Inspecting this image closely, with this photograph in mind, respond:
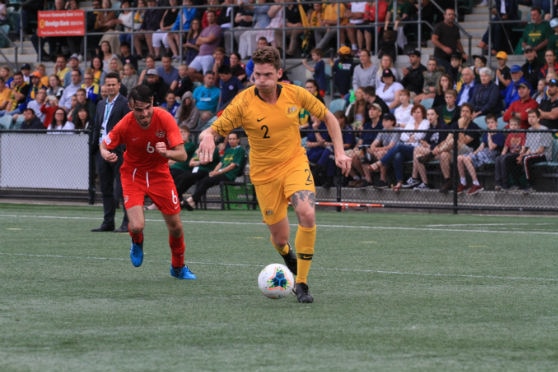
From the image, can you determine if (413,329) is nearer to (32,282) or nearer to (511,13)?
(32,282)

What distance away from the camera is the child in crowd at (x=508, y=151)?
19.9m

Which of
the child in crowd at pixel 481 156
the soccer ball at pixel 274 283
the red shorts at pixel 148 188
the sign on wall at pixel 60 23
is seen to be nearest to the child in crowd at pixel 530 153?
the child in crowd at pixel 481 156

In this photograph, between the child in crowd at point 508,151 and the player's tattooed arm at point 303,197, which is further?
the child in crowd at point 508,151

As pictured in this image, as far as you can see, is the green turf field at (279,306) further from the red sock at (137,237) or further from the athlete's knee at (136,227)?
the athlete's knee at (136,227)

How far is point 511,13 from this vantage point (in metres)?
24.0

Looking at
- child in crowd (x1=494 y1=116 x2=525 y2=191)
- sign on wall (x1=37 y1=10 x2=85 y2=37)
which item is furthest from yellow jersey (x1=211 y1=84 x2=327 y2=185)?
sign on wall (x1=37 y1=10 x2=85 y2=37)

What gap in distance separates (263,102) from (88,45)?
21.5m

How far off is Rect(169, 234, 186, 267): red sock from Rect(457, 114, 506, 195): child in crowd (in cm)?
1017

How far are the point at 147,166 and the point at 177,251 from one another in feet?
3.18

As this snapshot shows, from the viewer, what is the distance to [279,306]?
28.9 ft

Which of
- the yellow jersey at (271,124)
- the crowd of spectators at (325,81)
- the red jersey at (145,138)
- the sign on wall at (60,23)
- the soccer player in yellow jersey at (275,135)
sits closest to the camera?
the soccer player in yellow jersey at (275,135)

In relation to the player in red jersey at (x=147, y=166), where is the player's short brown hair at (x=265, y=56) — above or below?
above

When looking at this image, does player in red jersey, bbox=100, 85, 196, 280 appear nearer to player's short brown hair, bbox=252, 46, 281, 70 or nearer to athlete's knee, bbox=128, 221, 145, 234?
athlete's knee, bbox=128, 221, 145, 234

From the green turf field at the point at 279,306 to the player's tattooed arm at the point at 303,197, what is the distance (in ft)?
2.40
